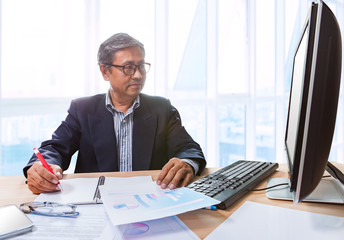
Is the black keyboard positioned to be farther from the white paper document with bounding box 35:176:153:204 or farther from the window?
the window

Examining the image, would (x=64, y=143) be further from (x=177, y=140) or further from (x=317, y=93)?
(x=317, y=93)

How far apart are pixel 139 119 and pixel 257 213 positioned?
100 centimetres

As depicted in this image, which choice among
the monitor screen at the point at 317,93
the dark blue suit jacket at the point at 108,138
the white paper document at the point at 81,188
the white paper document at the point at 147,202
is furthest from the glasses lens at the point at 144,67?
the monitor screen at the point at 317,93

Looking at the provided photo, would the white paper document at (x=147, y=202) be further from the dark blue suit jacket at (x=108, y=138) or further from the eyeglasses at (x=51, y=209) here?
the dark blue suit jacket at (x=108, y=138)

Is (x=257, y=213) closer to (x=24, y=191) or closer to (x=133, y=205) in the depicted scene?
(x=133, y=205)

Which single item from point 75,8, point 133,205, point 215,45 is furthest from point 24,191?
point 215,45

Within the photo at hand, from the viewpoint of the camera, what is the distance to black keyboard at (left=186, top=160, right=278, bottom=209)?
2.44 feet

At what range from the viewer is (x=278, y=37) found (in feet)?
12.8

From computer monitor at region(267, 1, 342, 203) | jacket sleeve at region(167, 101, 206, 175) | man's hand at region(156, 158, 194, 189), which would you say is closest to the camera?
computer monitor at region(267, 1, 342, 203)

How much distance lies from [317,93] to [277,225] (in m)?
0.29

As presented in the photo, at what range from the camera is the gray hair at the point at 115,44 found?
5.12ft

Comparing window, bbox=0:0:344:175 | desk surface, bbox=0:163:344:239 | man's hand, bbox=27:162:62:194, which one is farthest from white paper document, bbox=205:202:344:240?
window, bbox=0:0:344:175

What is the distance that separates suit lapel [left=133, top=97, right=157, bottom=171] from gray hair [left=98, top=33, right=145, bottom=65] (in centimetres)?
34

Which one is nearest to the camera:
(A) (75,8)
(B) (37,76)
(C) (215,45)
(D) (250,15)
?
(B) (37,76)
